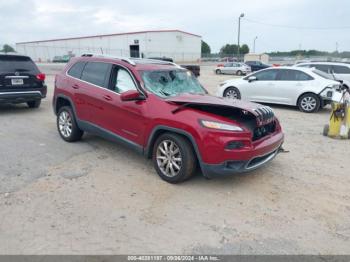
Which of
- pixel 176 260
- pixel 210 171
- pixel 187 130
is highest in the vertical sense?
pixel 187 130

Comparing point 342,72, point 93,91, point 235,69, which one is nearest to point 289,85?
point 342,72

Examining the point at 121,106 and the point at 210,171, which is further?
the point at 121,106

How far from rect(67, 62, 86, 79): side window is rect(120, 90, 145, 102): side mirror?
1818mm

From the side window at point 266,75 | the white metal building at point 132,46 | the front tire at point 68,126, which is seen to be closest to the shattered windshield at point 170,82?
the front tire at point 68,126

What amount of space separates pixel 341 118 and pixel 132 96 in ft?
16.7

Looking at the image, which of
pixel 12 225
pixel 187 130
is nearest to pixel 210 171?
pixel 187 130

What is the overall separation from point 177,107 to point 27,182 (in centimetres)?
236

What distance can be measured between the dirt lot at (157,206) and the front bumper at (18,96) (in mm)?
3164

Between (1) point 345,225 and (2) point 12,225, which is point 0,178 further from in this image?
(1) point 345,225

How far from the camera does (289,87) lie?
1088cm

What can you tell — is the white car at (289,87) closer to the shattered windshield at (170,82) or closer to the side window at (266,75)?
the side window at (266,75)

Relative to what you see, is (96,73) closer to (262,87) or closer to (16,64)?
(16,64)

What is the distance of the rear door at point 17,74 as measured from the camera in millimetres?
8570

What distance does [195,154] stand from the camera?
14.3ft
